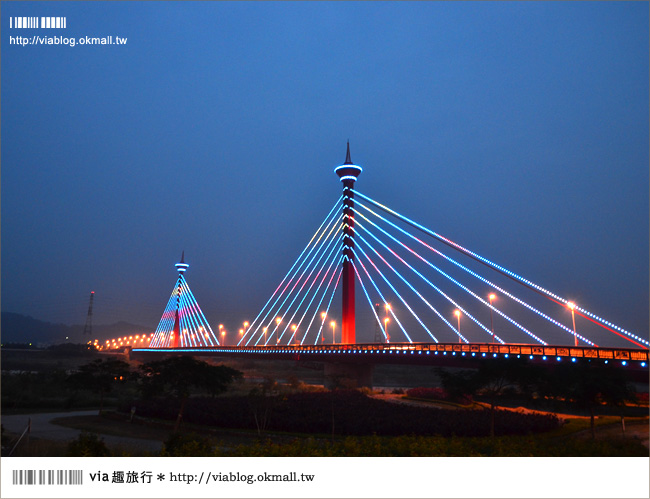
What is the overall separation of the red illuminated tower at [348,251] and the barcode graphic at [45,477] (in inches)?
1846

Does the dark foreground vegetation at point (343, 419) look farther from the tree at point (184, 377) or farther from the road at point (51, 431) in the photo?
the road at point (51, 431)

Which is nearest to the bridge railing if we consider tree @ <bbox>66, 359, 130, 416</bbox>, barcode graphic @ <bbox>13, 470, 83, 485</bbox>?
tree @ <bbox>66, 359, 130, 416</bbox>

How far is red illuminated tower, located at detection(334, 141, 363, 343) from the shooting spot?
175 feet

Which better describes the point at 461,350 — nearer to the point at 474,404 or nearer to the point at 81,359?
the point at 474,404

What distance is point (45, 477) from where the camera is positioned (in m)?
6.47

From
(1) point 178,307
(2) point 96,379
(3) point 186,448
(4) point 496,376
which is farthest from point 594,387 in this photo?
(1) point 178,307

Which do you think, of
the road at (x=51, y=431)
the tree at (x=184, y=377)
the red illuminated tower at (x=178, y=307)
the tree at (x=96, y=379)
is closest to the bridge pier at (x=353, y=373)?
the tree at (x=96, y=379)

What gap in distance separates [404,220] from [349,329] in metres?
13.8

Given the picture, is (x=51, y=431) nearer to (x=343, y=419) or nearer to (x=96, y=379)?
(x=96, y=379)

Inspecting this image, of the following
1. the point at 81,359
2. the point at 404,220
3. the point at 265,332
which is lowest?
the point at 81,359

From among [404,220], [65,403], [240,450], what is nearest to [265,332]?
[404,220]

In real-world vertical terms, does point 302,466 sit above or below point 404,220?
below

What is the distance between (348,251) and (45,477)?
50499mm

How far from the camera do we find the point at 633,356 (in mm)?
24422
